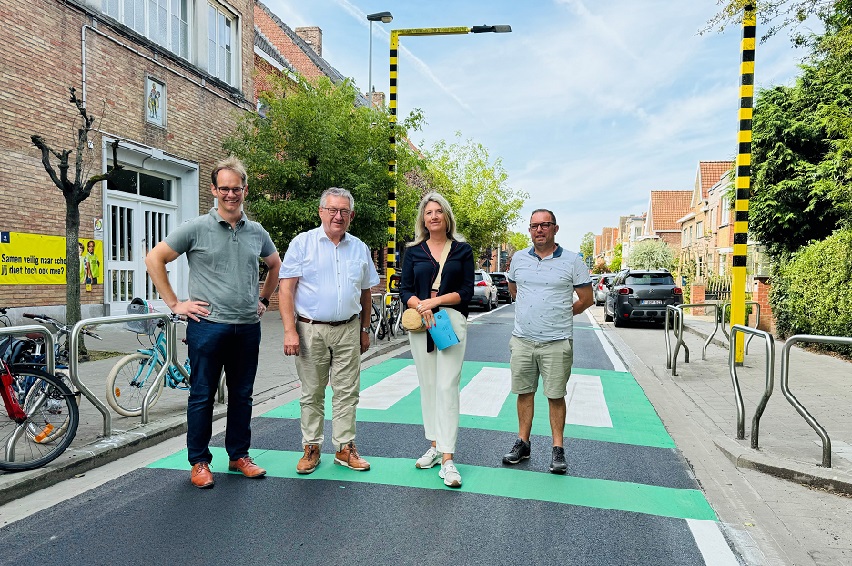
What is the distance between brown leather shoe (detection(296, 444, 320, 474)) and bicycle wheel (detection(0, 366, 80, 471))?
1.60m

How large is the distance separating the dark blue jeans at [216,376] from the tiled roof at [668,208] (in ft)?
218

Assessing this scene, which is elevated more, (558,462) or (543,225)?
(543,225)

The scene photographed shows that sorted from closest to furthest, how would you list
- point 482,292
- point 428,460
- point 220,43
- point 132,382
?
point 428,460 < point 132,382 < point 220,43 < point 482,292

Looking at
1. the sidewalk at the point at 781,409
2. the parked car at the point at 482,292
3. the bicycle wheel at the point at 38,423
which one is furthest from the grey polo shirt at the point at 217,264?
the parked car at the point at 482,292

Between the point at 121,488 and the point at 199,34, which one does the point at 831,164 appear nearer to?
the point at 199,34

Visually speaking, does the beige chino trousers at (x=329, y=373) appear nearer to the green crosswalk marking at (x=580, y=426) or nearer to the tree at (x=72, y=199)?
the green crosswalk marking at (x=580, y=426)

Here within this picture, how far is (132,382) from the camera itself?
596 centimetres

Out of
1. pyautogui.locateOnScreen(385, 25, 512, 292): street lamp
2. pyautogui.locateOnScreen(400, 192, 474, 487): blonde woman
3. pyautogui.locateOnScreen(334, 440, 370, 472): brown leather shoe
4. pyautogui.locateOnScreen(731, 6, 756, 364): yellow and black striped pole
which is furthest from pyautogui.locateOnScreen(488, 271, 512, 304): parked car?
pyautogui.locateOnScreen(400, 192, 474, 487): blonde woman

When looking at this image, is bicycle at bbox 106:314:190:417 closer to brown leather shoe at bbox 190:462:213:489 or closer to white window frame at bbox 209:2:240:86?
brown leather shoe at bbox 190:462:213:489

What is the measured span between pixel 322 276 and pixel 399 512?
1559 millimetres

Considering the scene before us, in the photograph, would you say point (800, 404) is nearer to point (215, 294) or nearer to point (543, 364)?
point (543, 364)

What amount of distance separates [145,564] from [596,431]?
3.94 metres

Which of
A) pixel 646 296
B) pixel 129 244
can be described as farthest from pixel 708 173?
pixel 129 244

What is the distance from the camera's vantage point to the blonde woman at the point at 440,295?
4.27 metres
